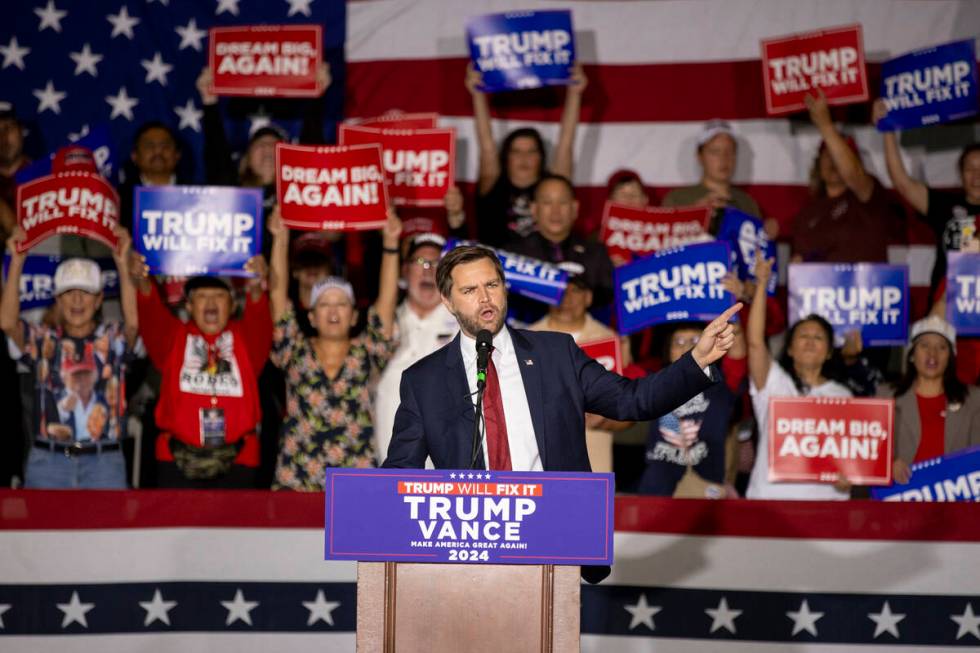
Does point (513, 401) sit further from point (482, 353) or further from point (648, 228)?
point (648, 228)

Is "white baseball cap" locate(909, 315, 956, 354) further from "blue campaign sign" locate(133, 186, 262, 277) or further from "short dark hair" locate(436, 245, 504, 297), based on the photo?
"short dark hair" locate(436, 245, 504, 297)

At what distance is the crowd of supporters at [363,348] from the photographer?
19.1 ft

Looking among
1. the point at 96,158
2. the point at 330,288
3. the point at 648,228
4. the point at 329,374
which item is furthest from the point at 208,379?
the point at 648,228

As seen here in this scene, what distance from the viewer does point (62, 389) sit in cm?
589

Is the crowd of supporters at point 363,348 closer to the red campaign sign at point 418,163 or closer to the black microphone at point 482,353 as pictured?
the red campaign sign at point 418,163

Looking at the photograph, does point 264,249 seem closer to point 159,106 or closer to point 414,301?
point 414,301

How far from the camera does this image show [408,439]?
3.59 metres

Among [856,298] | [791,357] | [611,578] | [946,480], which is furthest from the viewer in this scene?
[856,298]

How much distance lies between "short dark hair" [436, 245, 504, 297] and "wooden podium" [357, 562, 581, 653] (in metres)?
0.78

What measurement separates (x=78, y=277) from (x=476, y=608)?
136 inches

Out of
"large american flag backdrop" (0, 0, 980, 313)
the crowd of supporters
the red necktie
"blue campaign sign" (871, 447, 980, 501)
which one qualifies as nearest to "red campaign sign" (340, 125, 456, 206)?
the crowd of supporters

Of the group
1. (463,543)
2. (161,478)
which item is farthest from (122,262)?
(463,543)

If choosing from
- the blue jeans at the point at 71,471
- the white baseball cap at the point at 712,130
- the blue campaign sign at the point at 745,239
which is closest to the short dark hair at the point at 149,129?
the blue jeans at the point at 71,471

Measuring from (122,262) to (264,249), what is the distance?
907 mm
